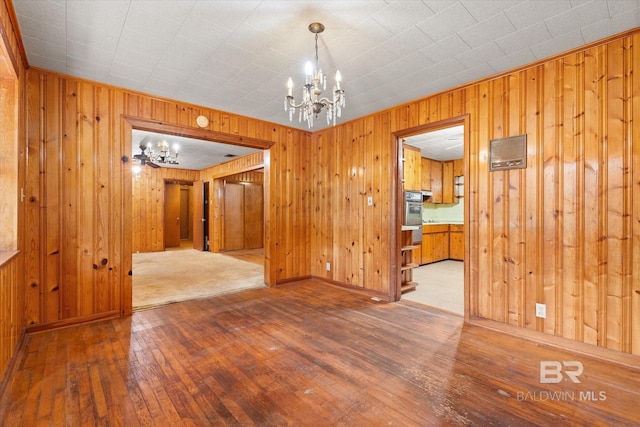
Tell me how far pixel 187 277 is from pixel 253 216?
4459 mm

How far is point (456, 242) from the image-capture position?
281 inches

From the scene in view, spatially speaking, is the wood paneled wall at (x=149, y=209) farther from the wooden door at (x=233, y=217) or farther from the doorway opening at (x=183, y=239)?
the wooden door at (x=233, y=217)

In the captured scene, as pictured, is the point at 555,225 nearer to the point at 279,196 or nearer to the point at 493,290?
the point at 493,290

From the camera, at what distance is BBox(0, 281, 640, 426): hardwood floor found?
1672 millimetres

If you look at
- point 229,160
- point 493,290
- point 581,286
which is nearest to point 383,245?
point 493,290

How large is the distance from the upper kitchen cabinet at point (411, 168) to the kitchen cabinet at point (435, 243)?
1356 millimetres

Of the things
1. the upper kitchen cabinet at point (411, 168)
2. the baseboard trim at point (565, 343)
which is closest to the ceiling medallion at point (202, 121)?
the upper kitchen cabinet at point (411, 168)

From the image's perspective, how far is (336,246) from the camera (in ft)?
15.4

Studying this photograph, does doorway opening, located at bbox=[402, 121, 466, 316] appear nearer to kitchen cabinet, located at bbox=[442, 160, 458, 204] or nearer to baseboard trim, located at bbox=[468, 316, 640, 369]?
kitchen cabinet, located at bbox=[442, 160, 458, 204]

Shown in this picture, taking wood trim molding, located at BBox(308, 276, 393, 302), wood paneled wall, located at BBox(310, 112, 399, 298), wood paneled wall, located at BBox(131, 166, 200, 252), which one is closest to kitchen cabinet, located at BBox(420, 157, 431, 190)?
wood paneled wall, located at BBox(310, 112, 399, 298)

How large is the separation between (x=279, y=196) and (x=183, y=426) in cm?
348

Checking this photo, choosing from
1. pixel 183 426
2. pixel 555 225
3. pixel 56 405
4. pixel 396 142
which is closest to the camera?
pixel 183 426

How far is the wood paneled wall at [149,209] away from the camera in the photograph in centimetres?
847

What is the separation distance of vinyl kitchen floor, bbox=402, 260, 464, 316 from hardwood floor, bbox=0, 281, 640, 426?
0.65 m
